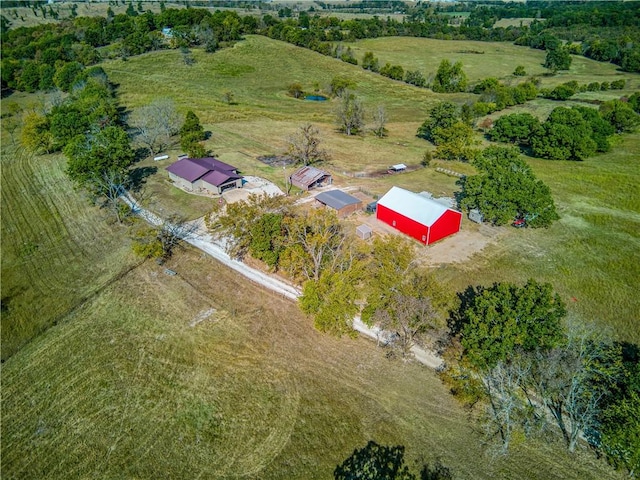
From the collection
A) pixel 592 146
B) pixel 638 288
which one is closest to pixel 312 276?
pixel 638 288

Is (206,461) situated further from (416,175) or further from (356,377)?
(416,175)

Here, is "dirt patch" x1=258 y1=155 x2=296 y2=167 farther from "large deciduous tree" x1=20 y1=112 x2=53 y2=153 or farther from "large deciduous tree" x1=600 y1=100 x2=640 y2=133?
"large deciduous tree" x1=600 y1=100 x2=640 y2=133

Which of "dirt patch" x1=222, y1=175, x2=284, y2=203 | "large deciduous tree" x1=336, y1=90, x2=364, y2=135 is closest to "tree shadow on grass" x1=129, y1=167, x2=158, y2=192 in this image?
"dirt patch" x1=222, y1=175, x2=284, y2=203

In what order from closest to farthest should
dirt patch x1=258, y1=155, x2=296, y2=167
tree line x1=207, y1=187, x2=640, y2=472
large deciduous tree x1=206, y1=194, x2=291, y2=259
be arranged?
1. tree line x1=207, y1=187, x2=640, y2=472
2. large deciduous tree x1=206, y1=194, x2=291, y2=259
3. dirt patch x1=258, y1=155, x2=296, y2=167

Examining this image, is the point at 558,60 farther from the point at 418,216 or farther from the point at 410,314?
the point at 410,314

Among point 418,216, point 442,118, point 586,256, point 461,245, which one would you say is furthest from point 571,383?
point 442,118

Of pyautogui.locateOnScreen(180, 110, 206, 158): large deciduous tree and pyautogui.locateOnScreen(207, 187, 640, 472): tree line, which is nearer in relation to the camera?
pyautogui.locateOnScreen(207, 187, 640, 472): tree line
